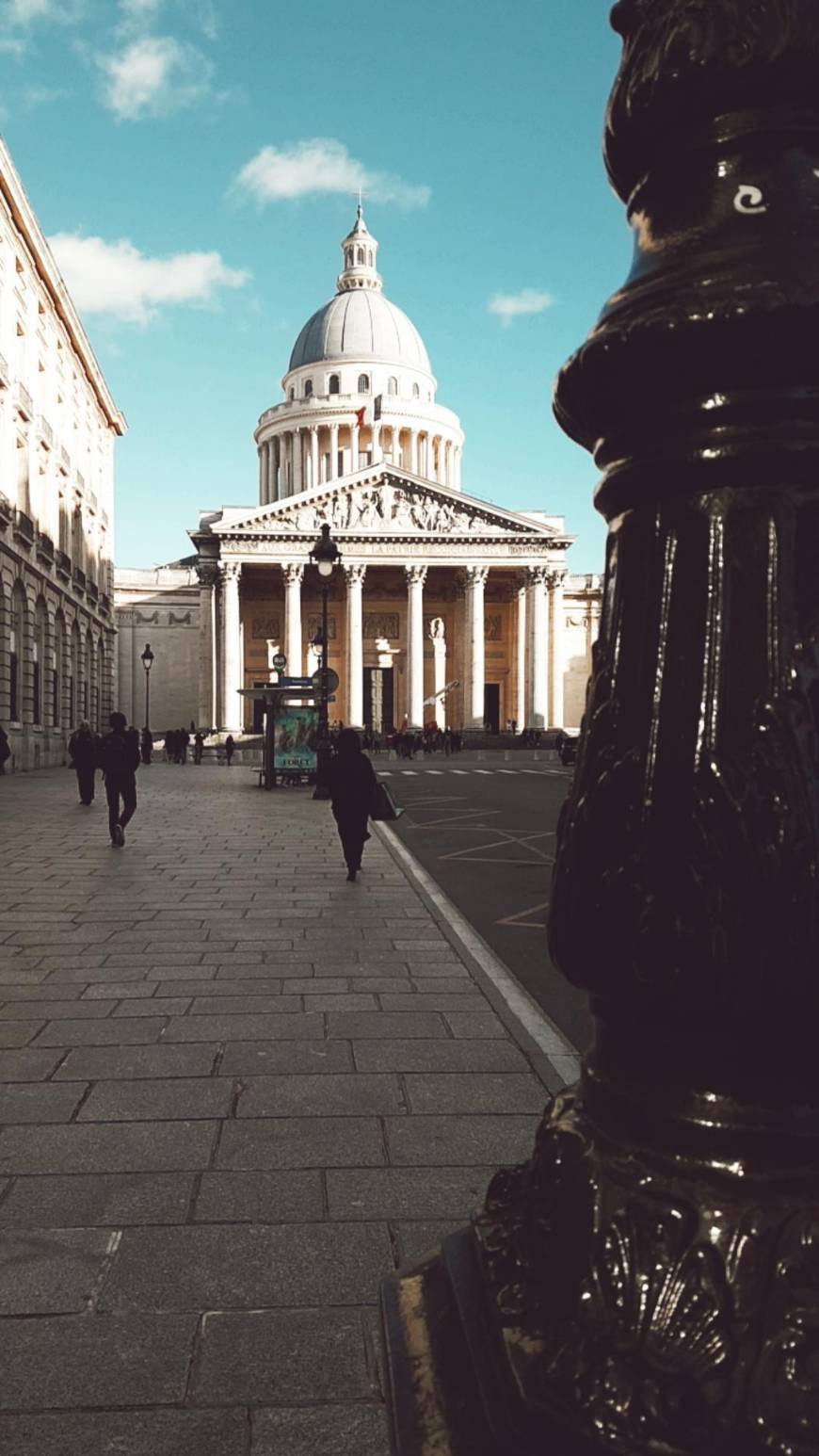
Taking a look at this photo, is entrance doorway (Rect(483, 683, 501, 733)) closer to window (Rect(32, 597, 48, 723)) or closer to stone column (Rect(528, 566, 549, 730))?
stone column (Rect(528, 566, 549, 730))

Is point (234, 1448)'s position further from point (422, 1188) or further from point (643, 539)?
point (643, 539)

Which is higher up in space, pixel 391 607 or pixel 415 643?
pixel 391 607

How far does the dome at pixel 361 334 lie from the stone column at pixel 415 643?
27.7m

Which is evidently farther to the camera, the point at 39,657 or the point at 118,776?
the point at 39,657

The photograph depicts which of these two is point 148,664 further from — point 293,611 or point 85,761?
point 85,761

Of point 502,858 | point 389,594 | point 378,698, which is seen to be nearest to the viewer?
point 502,858

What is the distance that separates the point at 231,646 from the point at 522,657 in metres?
16.7

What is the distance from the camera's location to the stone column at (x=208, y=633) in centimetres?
6328

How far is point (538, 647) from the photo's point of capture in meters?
64.4

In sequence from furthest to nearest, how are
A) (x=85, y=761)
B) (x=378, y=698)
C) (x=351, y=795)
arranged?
(x=378, y=698) → (x=85, y=761) → (x=351, y=795)

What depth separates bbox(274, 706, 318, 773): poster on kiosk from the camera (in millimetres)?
25891

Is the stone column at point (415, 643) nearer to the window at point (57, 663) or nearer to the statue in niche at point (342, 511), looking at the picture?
the statue in niche at point (342, 511)

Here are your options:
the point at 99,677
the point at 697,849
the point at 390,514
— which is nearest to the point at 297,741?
the point at 697,849

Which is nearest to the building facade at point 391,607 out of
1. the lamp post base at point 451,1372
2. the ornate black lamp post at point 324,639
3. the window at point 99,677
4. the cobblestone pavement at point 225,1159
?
the window at point 99,677
